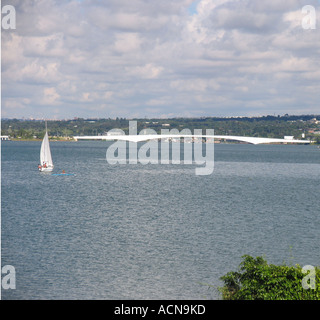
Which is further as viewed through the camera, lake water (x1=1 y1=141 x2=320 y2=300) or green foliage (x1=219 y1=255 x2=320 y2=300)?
lake water (x1=1 y1=141 x2=320 y2=300)

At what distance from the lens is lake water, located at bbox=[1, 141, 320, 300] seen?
26688 millimetres

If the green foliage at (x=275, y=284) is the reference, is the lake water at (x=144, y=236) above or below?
below

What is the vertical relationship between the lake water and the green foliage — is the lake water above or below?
below

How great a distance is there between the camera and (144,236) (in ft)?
124

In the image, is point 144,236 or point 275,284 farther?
point 144,236

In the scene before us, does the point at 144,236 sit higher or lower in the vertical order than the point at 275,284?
lower

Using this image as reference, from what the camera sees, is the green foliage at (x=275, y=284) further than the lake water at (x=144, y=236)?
No

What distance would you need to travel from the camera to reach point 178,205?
184 ft

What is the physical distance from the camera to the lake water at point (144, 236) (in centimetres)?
2669
